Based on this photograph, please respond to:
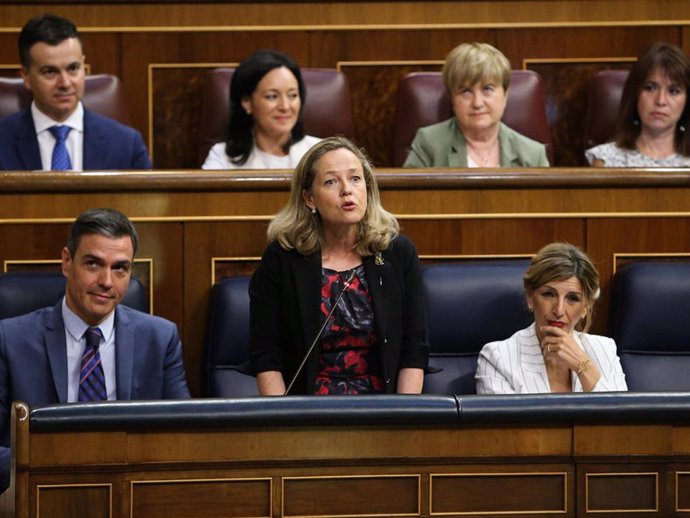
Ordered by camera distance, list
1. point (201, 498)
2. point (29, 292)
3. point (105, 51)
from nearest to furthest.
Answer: point (201, 498)
point (29, 292)
point (105, 51)

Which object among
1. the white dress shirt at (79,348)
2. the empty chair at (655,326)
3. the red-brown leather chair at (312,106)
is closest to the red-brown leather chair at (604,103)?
the red-brown leather chair at (312,106)

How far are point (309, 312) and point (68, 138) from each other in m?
0.56

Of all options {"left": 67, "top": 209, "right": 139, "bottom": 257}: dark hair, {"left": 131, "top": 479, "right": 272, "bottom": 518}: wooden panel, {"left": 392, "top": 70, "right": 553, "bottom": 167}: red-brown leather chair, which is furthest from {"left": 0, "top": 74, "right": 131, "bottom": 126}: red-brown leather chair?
{"left": 131, "top": 479, "right": 272, "bottom": 518}: wooden panel

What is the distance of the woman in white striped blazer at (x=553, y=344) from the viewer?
4.39 feet

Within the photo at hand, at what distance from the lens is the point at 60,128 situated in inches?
65.6

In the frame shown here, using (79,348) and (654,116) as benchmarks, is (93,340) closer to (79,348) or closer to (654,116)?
(79,348)

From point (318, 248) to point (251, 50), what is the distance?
2.29 feet

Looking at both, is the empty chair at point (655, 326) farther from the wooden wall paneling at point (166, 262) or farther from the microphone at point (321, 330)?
the wooden wall paneling at point (166, 262)

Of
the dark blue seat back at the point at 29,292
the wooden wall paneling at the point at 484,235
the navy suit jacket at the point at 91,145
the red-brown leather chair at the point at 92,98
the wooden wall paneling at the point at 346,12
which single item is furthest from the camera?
the wooden wall paneling at the point at 346,12

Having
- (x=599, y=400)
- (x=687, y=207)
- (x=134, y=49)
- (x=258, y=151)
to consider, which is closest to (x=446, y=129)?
(x=258, y=151)

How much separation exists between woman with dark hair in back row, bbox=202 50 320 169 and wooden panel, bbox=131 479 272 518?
32.7 inches

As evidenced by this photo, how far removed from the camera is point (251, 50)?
192cm

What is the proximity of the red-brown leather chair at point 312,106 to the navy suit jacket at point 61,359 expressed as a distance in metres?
0.52

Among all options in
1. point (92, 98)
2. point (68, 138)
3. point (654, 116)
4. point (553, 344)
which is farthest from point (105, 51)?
point (553, 344)
